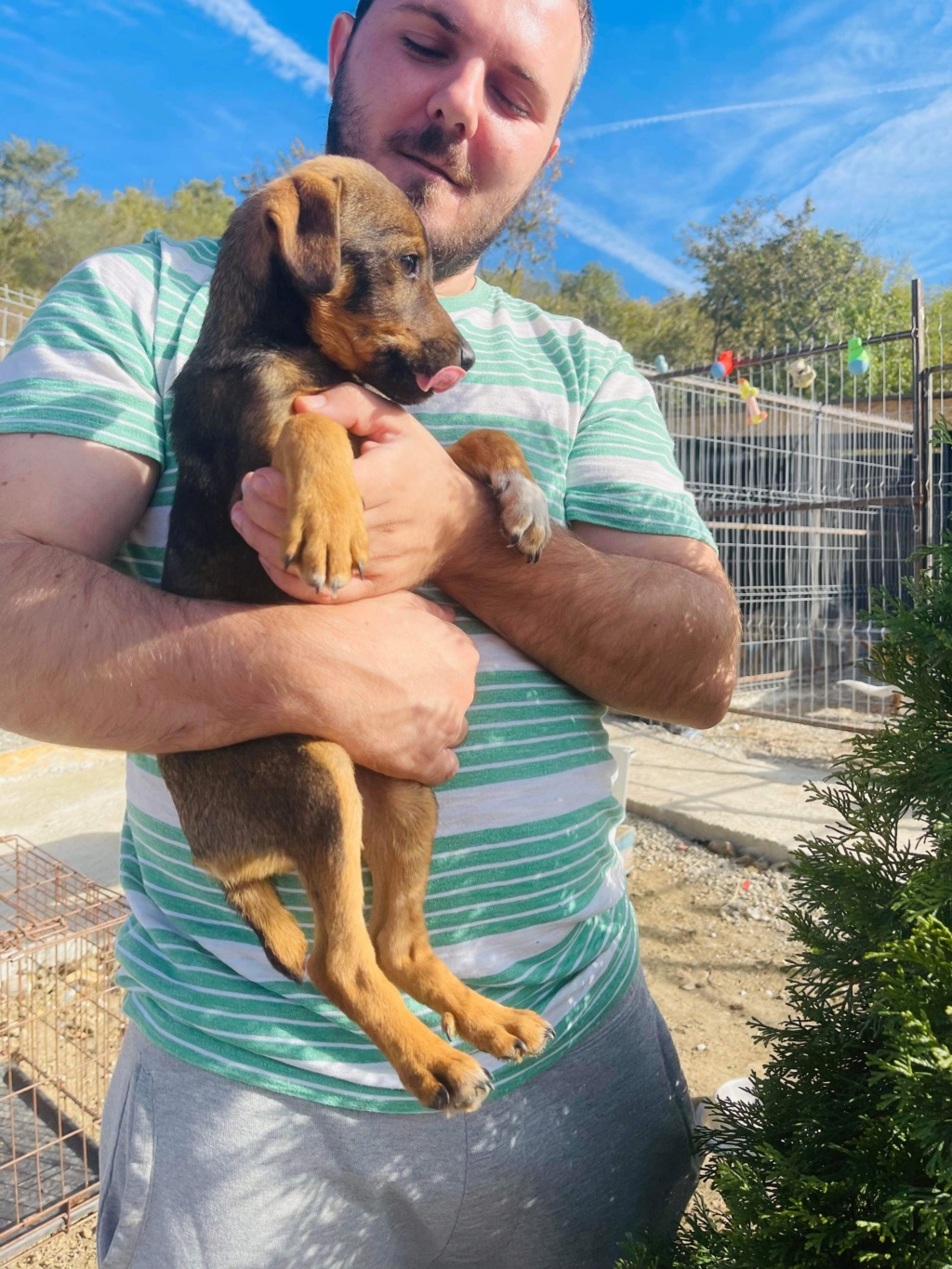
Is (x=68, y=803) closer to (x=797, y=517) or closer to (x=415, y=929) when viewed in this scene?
(x=415, y=929)

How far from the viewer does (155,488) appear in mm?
1875

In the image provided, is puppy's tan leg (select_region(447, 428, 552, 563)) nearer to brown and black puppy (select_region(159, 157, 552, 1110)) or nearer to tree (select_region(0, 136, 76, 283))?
brown and black puppy (select_region(159, 157, 552, 1110))

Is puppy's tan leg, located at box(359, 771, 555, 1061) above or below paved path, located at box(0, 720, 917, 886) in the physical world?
above

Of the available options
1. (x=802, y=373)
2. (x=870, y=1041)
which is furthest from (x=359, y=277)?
(x=802, y=373)

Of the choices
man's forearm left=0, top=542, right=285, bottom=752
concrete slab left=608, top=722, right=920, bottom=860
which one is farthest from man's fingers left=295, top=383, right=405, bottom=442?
concrete slab left=608, top=722, right=920, bottom=860

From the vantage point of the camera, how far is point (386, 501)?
1.66 meters

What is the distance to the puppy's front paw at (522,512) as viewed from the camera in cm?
180

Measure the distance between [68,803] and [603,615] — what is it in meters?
6.98

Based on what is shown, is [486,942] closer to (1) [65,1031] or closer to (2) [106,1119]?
(2) [106,1119]

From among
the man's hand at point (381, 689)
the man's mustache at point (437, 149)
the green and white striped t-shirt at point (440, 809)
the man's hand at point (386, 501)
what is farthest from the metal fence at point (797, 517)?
the man's hand at point (381, 689)

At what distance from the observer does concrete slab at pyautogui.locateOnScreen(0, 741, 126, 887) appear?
257 inches

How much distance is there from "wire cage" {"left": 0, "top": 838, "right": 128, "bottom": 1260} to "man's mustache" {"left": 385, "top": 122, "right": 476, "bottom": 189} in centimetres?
275

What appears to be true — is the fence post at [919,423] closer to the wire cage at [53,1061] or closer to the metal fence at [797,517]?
the metal fence at [797,517]

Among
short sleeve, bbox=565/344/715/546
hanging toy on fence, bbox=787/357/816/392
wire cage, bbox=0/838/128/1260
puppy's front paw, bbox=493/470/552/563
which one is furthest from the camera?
hanging toy on fence, bbox=787/357/816/392
